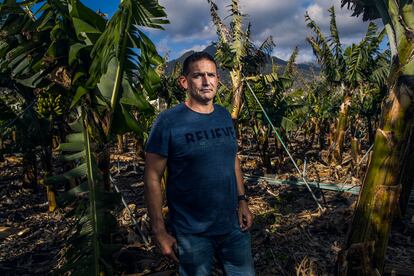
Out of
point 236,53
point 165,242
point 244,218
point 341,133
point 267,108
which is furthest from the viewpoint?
point 341,133

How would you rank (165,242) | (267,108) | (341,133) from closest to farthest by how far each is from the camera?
(165,242), (267,108), (341,133)

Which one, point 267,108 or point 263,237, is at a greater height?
point 267,108

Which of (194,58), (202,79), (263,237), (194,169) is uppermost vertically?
(194,58)

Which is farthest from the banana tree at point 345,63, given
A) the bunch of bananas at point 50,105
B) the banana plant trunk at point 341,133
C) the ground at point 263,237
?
the bunch of bananas at point 50,105

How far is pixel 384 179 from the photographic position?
97.0 inches

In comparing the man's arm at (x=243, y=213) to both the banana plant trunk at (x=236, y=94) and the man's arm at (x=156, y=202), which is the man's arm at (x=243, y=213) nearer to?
the man's arm at (x=156, y=202)

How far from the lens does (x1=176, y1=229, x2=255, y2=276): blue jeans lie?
6.75 ft

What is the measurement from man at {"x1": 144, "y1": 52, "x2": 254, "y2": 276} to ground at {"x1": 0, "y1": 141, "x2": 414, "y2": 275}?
0.89 metres

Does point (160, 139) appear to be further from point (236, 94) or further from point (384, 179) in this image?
point (236, 94)

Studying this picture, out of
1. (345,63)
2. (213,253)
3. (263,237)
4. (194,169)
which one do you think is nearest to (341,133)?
(345,63)

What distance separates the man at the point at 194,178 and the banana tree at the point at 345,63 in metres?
9.78

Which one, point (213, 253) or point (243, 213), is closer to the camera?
point (213, 253)

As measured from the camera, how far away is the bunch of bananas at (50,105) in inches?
210

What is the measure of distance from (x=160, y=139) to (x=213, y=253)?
0.83 meters
